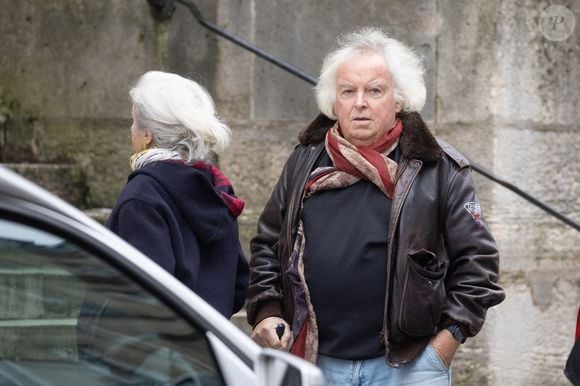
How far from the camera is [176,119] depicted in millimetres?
4047

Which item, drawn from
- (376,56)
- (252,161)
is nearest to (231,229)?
(376,56)

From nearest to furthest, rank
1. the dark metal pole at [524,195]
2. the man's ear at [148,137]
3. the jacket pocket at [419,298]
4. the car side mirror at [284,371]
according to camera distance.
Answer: the car side mirror at [284,371] < the jacket pocket at [419,298] < the man's ear at [148,137] < the dark metal pole at [524,195]

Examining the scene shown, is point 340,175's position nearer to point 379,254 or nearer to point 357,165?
point 357,165

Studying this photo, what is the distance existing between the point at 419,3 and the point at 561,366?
202 centimetres

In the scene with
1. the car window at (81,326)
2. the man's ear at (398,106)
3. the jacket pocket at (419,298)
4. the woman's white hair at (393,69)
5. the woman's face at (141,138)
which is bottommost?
the jacket pocket at (419,298)

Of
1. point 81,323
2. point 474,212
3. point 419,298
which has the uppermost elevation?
point 81,323

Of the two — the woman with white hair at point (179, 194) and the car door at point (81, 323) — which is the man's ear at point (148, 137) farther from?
the car door at point (81, 323)

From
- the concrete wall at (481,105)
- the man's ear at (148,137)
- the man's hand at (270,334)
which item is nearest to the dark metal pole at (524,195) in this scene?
the concrete wall at (481,105)

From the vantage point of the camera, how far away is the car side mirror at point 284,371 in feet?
7.88

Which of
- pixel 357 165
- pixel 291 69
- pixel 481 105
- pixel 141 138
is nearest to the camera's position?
pixel 357 165

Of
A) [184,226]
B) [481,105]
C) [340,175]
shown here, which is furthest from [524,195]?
[184,226]

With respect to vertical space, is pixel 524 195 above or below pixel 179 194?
below

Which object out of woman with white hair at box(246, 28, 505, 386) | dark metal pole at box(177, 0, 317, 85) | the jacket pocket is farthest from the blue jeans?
dark metal pole at box(177, 0, 317, 85)

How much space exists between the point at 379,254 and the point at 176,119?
30.9 inches
